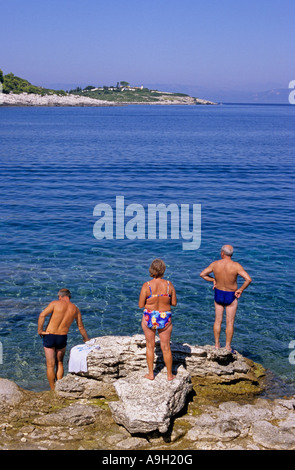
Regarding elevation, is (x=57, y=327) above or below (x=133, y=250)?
above

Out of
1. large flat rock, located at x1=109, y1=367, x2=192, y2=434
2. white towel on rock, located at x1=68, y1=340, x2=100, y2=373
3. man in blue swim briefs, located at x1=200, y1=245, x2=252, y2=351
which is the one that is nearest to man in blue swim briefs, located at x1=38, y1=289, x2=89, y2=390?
white towel on rock, located at x1=68, y1=340, x2=100, y2=373

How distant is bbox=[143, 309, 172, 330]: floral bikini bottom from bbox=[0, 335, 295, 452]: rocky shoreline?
1197 millimetres

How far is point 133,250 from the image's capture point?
23188mm

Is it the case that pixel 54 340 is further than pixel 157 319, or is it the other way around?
pixel 54 340

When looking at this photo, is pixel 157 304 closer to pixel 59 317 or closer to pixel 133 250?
pixel 59 317

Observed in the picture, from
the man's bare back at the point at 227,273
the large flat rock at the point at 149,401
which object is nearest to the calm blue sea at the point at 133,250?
the man's bare back at the point at 227,273

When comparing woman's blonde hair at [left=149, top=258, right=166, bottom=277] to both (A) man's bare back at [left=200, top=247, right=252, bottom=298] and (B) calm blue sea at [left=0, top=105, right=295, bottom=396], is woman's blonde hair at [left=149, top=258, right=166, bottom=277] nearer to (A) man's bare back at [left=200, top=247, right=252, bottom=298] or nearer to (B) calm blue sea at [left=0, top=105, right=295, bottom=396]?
(A) man's bare back at [left=200, top=247, right=252, bottom=298]

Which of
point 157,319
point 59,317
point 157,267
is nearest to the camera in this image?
point 157,267

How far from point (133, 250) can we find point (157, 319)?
1331cm

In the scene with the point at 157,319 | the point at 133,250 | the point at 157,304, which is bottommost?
the point at 133,250

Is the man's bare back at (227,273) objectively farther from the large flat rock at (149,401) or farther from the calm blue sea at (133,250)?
the calm blue sea at (133,250)

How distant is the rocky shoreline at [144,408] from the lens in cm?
893

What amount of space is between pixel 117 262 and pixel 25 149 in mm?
42592

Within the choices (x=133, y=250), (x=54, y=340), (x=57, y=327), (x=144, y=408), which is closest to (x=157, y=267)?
(x=144, y=408)
